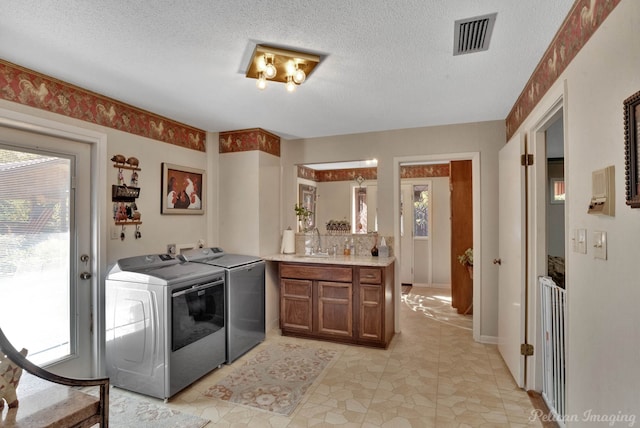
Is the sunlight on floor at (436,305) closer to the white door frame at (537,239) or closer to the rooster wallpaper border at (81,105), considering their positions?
the white door frame at (537,239)

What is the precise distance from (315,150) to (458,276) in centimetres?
261

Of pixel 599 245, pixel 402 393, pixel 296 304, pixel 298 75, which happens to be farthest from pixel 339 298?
pixel 599 245

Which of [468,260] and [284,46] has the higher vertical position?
[284,46]

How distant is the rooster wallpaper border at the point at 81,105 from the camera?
84.2 inches

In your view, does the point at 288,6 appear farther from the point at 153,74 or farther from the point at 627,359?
the point at 627,359

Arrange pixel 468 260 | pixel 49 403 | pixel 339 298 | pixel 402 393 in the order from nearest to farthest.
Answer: pixel 49 403 < pixel 402 393 < pixel 339 298 < pixel 468 260

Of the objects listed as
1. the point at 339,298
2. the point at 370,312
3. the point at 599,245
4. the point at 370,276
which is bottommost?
the point at 370,312

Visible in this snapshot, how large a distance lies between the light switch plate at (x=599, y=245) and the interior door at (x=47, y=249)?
3.26 metres

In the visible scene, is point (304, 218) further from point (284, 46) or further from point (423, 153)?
point (284, 46)

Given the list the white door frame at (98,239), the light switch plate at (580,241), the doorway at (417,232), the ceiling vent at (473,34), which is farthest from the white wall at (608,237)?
the doorway at (417,232)

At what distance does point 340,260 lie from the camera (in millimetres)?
3516

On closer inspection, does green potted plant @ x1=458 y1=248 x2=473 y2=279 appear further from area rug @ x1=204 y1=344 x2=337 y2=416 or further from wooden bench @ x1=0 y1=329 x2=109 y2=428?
wooden bench @ x1=0 y1=329 x2=109 y2=428

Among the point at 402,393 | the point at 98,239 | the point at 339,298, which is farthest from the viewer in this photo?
the point at 339,298

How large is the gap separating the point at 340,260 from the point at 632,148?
106 inches
